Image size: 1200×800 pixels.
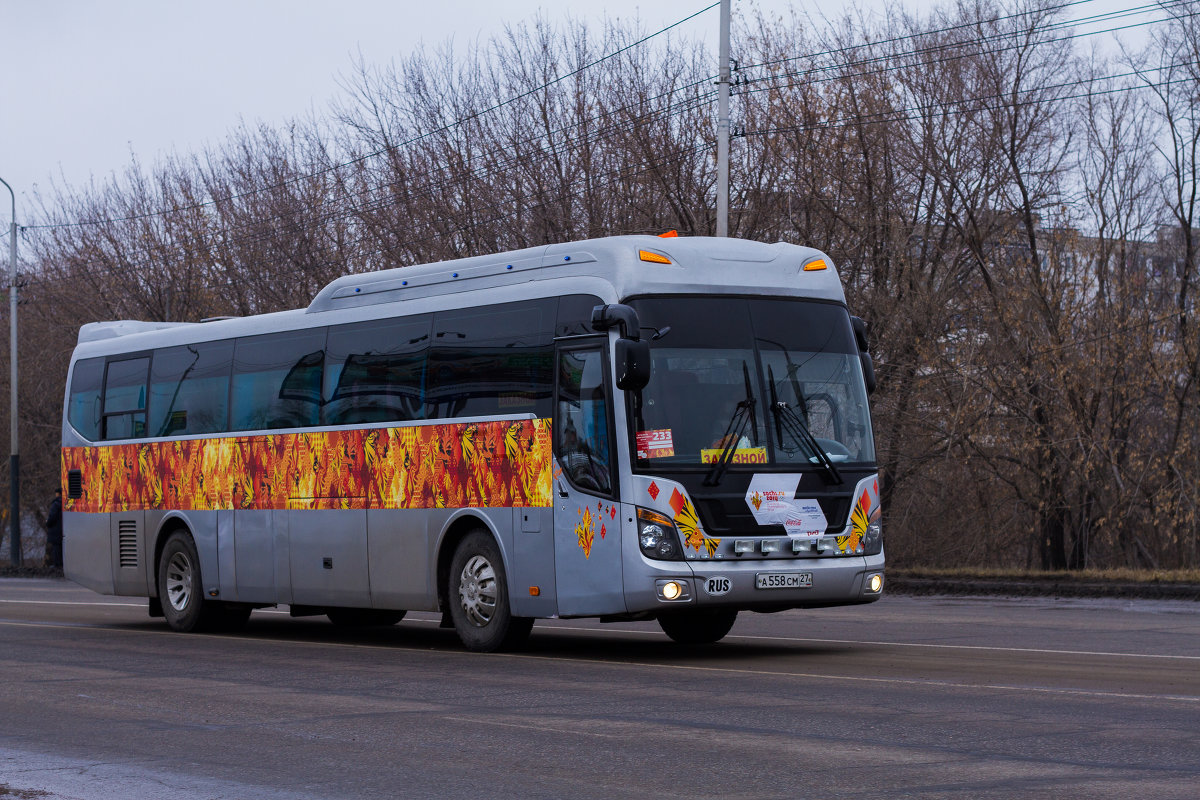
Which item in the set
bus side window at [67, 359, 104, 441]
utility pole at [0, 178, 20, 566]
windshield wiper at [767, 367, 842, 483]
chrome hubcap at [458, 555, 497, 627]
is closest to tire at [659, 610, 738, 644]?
chrome hubcap at [458, 555, 497, 627]

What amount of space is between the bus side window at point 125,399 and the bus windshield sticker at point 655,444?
8467mm

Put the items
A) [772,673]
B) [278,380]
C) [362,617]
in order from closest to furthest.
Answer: [772,673] → [278,380] → [362,617]

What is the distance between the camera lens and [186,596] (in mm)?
18125

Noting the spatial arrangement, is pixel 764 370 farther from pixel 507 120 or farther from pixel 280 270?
pixel 280 270

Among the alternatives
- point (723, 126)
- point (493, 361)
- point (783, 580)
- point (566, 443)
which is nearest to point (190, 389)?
point (493, 361)

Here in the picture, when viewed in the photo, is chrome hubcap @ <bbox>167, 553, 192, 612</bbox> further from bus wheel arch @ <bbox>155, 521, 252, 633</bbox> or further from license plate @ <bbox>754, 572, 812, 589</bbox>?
license plate @ <bbox>754, 572, 812, 589</bbox>

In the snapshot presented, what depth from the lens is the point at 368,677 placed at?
Result: 1219cm

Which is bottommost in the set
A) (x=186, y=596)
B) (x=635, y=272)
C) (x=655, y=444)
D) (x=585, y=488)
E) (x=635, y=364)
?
(x=186, y=596)

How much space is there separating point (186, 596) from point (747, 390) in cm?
811

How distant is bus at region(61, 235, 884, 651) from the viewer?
41.3 ft

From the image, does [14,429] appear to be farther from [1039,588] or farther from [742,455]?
[742,455]

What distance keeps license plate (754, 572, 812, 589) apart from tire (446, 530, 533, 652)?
2.19m

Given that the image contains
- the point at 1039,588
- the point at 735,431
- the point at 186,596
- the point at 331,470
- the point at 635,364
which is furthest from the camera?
the point at 1039,588

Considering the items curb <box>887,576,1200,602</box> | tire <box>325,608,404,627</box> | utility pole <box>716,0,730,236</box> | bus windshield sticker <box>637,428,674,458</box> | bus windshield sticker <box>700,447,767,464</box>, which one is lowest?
curb <box>887,576,1200,602</box>
